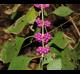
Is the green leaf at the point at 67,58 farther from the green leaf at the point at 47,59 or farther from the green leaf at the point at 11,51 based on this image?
the green leaf at the point at 11,51

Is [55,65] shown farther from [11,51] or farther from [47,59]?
[11,51]

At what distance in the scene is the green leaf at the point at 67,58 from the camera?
143cm

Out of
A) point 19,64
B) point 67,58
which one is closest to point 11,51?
point 19,64

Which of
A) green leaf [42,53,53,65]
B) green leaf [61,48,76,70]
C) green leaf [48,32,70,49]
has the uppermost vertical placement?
green leaf [48,32,70,49]

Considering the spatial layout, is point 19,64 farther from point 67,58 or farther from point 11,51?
point 67,58

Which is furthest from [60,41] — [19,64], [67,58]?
[19,64]

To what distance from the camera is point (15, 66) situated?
1.41m

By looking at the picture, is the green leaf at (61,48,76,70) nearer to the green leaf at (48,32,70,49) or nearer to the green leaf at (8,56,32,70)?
the green leaf at (48,32,70,49)

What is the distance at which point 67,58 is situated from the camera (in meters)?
1.46

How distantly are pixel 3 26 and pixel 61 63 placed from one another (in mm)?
726

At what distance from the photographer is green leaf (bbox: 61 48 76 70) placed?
1429 mm

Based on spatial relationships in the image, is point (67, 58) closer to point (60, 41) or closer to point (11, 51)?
point (60, 41)

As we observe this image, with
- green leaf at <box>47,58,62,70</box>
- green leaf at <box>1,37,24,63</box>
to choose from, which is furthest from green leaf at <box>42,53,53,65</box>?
green leaf at <box>1,37,24,63</box>
